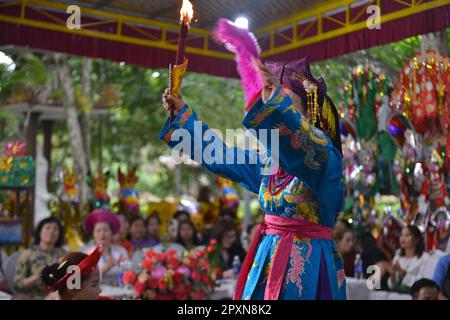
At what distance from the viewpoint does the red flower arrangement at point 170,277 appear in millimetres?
4605

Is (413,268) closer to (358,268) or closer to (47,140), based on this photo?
(358,268)

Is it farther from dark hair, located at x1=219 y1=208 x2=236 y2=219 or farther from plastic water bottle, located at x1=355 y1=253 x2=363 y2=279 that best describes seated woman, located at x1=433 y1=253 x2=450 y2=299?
dark hair, located at x1=219 y1=208 x2=236 y2=219

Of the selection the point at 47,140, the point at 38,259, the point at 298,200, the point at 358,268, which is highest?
the point at 47,140

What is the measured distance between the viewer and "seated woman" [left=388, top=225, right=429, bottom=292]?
582 centimetres

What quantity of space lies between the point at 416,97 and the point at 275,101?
13.9 feet

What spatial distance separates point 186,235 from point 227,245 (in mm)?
751

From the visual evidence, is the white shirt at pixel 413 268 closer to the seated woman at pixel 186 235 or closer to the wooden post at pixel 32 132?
the seated woman at pixel 186 235

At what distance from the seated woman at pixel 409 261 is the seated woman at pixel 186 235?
2602 millimetres

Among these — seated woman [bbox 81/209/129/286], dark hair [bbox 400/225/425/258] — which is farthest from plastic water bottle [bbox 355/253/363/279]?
seated woman [bbox 81/209/129/286]

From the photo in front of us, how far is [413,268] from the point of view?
588 centimetres

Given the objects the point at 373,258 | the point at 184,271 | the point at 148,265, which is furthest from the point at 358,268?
the point at 148,265

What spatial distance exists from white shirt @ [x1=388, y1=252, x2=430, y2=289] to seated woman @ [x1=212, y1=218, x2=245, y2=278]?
1.81 metres

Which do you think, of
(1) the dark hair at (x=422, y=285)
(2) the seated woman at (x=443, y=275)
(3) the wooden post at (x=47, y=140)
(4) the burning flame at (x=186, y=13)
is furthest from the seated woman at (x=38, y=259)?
(3) the wooden post at (x=47, y=140)
